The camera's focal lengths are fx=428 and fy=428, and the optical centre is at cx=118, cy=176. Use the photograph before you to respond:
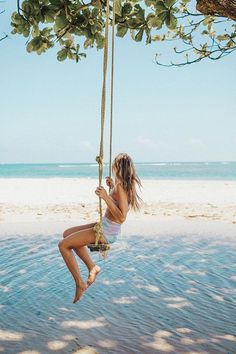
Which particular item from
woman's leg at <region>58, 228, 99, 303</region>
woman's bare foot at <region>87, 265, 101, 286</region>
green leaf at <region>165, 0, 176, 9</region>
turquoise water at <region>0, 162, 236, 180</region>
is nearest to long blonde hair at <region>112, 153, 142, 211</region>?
woman's leg at <region>58, 228, 99, 303</region>

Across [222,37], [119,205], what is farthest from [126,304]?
[222,37]

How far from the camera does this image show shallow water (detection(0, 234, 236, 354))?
4.03 meters

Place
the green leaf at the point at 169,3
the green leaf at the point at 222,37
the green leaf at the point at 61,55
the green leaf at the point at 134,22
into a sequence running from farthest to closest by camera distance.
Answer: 1. the green leaf at the point at 222,37
2. the green leaf at the point at 61,55
3. the green leaf at the point at 134,22
4. the green leaf at the point at 169,3

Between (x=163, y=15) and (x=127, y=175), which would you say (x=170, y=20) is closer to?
(x=163, y=15)

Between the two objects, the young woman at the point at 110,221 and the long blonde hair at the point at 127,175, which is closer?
the young woman at the point at 110,221

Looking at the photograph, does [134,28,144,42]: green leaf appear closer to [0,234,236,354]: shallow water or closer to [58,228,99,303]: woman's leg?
[58,228,99,303]: woman's leg

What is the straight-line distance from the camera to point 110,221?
4.30m

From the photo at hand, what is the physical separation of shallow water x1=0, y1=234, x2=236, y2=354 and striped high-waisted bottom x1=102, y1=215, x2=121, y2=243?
36.6 inches

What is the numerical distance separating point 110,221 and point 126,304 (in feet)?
4.26

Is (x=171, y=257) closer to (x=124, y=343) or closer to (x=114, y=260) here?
(x=114, y=260)

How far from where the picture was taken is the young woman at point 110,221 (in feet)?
13.9

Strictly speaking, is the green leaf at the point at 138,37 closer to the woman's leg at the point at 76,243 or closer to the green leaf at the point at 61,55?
the green leaf at the point at 61,55

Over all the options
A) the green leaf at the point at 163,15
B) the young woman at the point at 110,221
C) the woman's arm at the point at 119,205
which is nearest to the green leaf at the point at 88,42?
the green leaf at the point at 163,15

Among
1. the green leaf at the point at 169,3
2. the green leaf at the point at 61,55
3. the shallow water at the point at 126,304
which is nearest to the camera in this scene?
the green leaf at the point at 169,3
